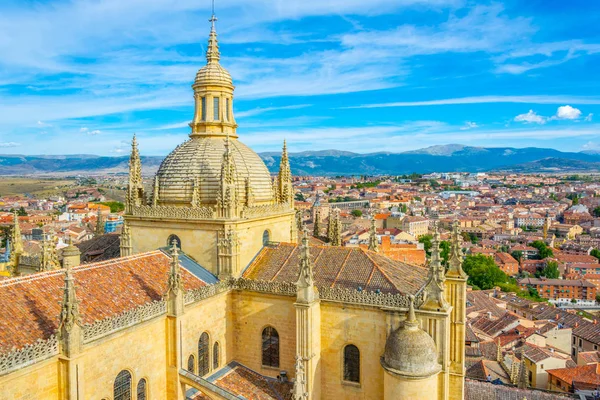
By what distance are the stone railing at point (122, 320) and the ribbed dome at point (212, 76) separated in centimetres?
1520

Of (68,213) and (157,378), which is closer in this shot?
(157,378)

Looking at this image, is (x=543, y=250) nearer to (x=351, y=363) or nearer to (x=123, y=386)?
(x=351, y=363)

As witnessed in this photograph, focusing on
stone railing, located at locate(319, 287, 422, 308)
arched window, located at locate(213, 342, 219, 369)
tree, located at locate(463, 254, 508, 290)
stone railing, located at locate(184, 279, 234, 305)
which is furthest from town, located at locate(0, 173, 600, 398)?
arched window, located at locate(213, 342, 219, 369)

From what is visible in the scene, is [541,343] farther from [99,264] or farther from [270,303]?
[99,264]

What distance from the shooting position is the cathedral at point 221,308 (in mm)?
17219

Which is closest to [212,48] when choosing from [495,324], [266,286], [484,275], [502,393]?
[266,286]

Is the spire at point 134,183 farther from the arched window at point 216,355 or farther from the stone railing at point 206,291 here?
the arched window at point 216,355

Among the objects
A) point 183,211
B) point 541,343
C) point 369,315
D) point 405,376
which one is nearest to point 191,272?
point 183,211

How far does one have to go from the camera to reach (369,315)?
73.9 feet

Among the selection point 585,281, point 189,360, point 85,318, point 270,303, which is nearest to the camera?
point 85,318

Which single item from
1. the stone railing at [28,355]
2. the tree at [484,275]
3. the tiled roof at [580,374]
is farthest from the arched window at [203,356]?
the tree at [484,275]

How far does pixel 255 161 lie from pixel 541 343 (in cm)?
4610

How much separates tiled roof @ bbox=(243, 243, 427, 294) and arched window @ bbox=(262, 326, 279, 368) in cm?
277

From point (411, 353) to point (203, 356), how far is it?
10.3 metres
